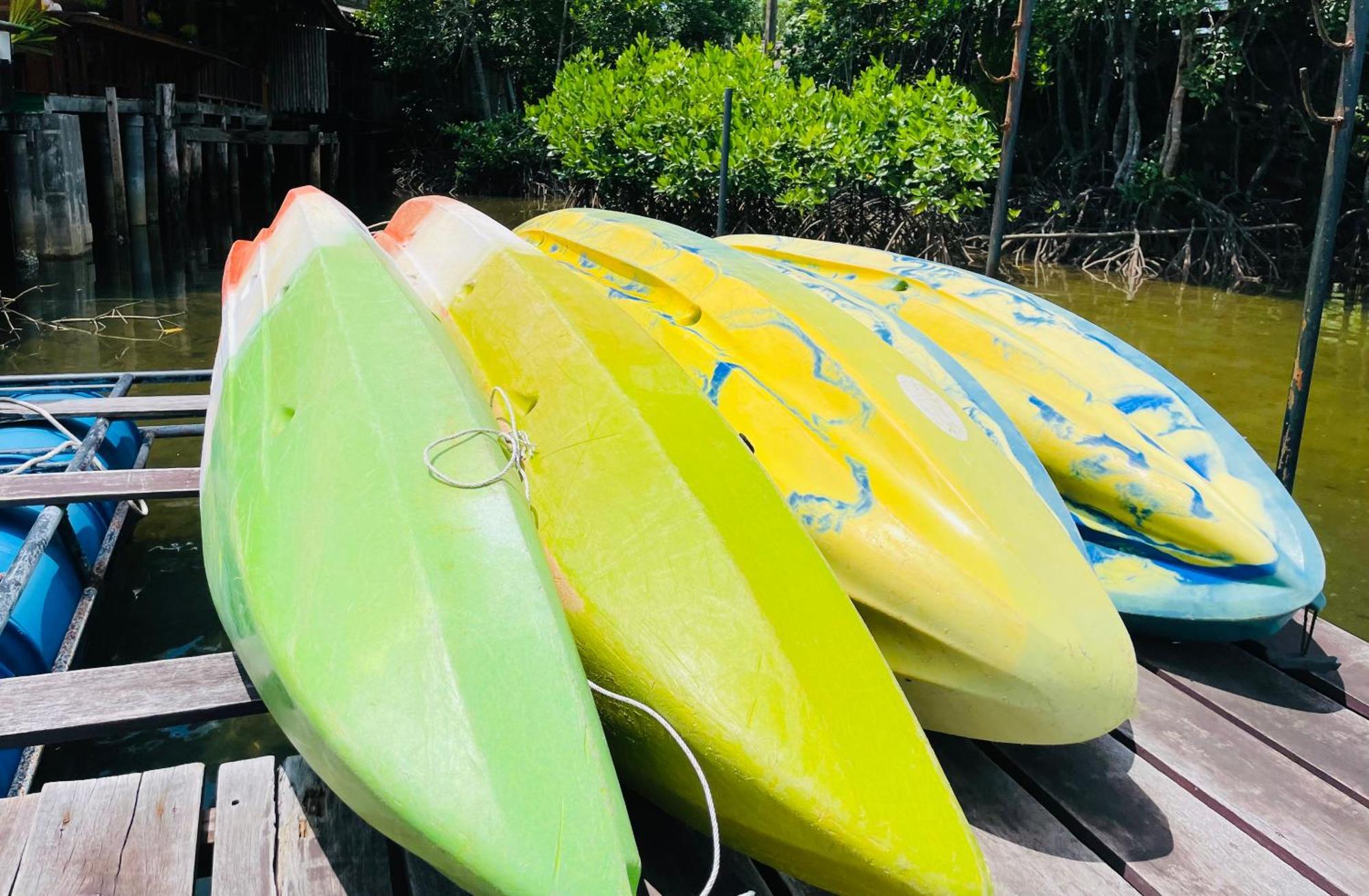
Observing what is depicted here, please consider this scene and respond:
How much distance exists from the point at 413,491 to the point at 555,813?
682 millimetres

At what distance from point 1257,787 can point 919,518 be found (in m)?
0.95

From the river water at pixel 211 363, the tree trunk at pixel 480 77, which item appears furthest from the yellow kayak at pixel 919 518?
the tree trunk at pixel 480 77

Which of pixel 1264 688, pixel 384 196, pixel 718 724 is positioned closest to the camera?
pixel 718 724

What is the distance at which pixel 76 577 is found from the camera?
3.83m

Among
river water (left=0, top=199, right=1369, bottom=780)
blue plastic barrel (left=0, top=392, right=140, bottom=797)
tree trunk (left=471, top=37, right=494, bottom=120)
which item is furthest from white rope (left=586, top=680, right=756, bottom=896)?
tree trunk (left=471, top=37, right=494, bottom=120)

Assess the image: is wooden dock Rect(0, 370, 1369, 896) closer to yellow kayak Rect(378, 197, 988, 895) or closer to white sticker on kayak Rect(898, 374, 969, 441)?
yellow kayak Rect(378, 197, 988, 895)

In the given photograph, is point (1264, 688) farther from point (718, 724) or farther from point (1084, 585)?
point (718, 724)

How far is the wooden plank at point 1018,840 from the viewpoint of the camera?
2.01 m

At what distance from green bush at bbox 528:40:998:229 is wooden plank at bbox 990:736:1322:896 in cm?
1007

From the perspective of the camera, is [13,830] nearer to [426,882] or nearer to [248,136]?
[426,882]

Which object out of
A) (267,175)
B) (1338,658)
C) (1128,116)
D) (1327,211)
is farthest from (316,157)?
(1338,658)

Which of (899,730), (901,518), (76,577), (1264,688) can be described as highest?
(901,518)

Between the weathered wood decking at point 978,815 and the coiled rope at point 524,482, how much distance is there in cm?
29

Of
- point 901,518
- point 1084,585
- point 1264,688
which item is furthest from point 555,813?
point 1264,688
